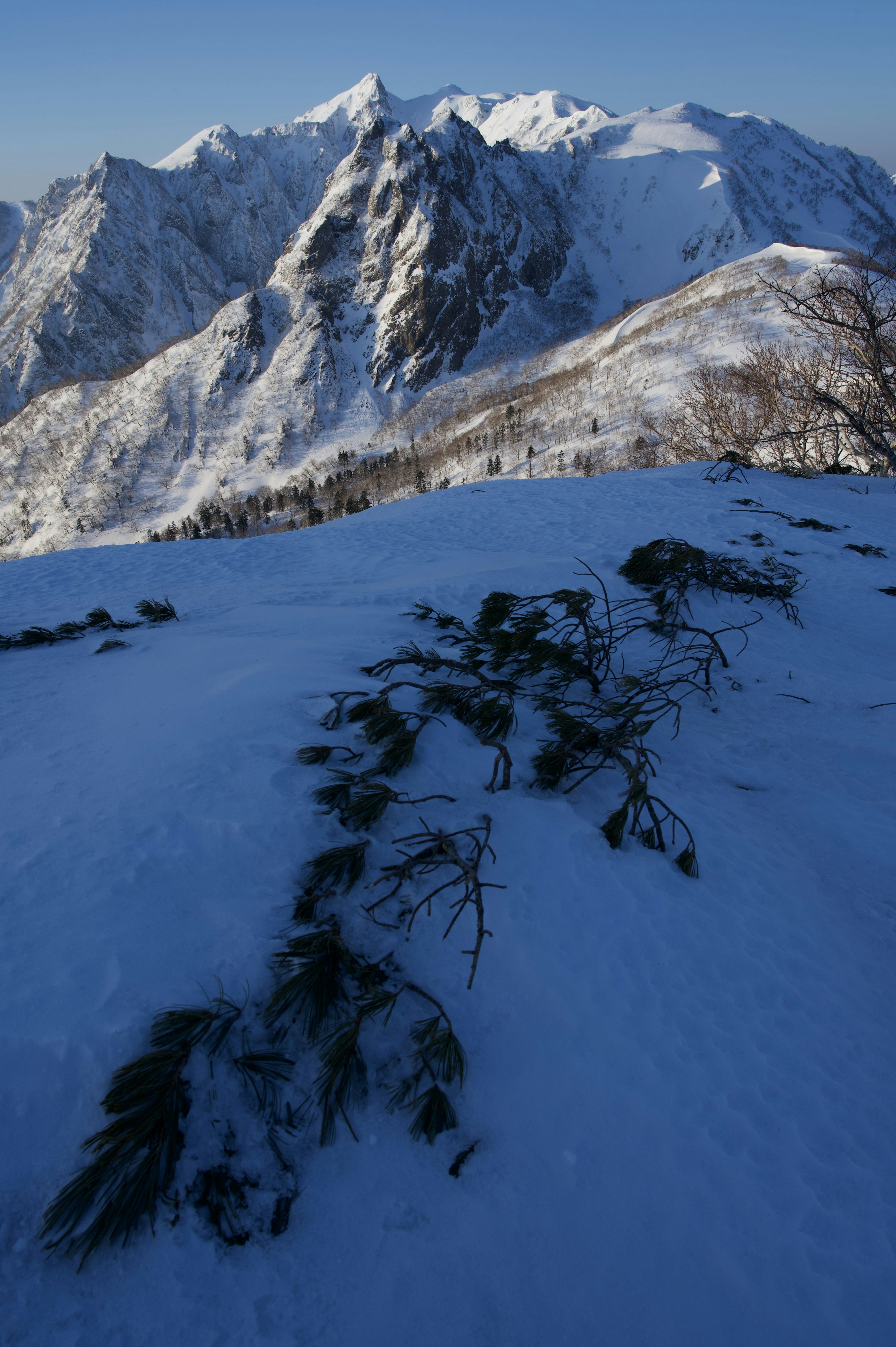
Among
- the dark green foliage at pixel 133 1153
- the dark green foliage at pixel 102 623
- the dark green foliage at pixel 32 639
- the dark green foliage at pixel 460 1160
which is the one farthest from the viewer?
the dark green foliage at pixel 102 623

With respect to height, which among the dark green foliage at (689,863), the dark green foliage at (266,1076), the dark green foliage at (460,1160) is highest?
the dark green foliage at (266,1076)

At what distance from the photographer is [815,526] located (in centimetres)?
823

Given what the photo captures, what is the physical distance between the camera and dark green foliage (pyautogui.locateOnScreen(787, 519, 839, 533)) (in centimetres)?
819

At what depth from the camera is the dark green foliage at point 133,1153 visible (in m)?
1.26

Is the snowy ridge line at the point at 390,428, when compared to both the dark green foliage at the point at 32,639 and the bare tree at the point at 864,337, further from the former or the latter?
the dark green foliage at the point at 32,639

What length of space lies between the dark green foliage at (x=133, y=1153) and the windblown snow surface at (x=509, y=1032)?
0.04 m

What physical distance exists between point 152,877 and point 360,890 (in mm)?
716

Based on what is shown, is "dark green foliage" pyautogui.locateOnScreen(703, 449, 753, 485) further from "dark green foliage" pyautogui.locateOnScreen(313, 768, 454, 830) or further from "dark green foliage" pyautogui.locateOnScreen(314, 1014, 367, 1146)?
"dark green foliage" pyautogui.locateOnScreen(314, 1014, 367, 1146)

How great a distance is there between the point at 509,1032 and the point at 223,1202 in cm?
88

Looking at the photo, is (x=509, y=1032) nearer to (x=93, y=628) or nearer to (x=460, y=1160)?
(x=460, y=1160)

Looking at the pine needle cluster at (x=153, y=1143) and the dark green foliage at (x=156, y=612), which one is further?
the dark green foliage at (x=156, y=612)

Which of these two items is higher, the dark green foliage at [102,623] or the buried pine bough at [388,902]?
the dark green foliage at [102,623]

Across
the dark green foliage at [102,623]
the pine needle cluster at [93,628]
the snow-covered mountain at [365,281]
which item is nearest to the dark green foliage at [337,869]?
the pine needle cluster at [93,628]

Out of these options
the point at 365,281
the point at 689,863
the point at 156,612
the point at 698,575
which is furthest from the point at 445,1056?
the point at 365,281
